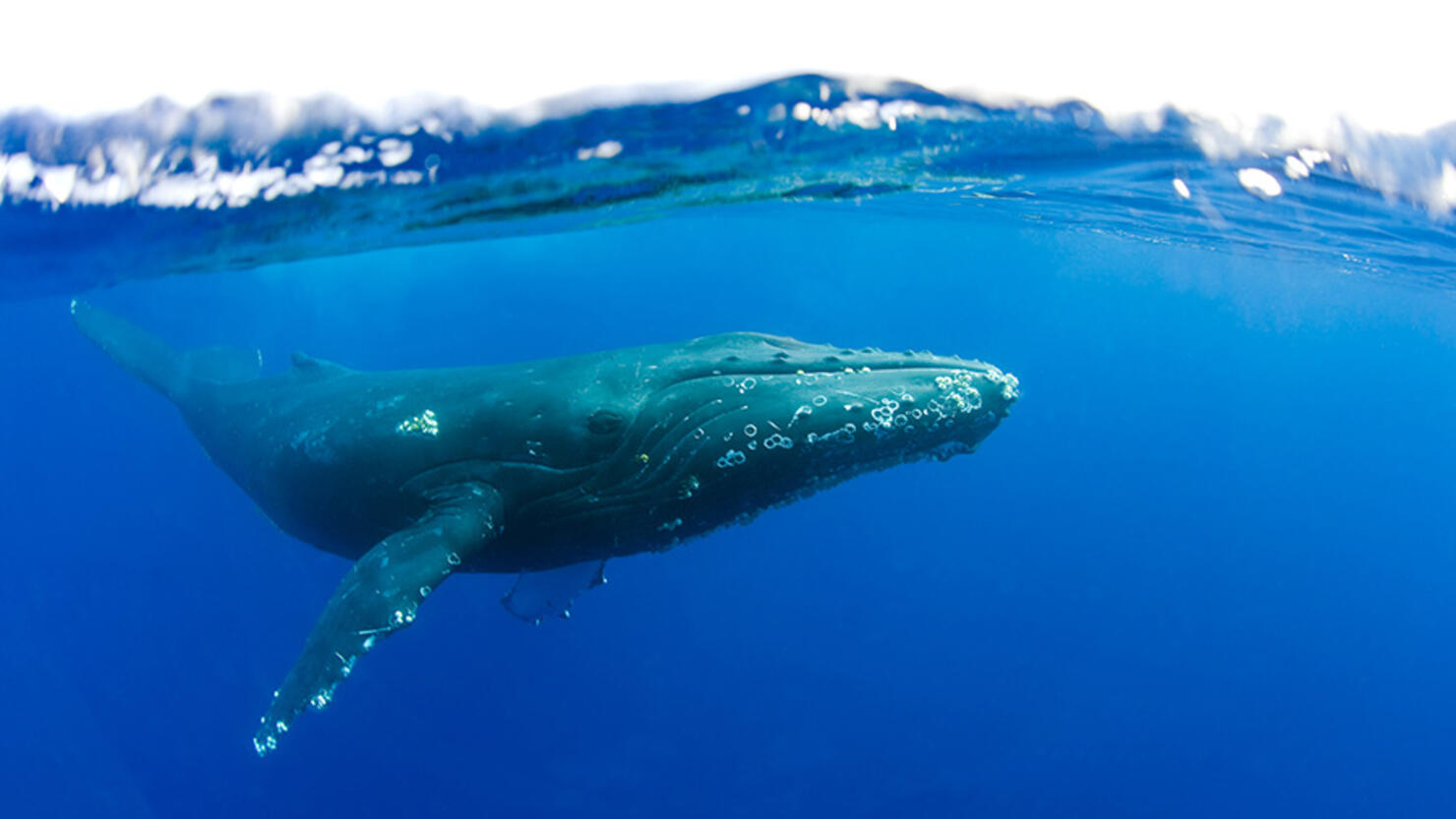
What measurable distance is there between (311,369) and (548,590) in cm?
450

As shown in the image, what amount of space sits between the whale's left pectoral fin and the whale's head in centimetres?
95

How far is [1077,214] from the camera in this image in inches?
797

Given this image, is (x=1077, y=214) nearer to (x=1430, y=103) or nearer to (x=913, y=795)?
(x=1430, y=103)

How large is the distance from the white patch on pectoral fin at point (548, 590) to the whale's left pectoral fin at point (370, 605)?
2.09 metres

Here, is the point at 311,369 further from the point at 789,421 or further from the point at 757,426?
the point at 789,421

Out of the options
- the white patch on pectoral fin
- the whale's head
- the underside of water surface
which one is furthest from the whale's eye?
the underside of water surface

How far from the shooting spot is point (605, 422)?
5742 mm

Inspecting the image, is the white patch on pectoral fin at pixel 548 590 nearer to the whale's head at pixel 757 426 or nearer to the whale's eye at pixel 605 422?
the whale's head at pixel 757 426

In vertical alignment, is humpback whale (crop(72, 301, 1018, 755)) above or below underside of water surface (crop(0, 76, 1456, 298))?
below

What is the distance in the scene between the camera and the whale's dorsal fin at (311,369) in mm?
9219

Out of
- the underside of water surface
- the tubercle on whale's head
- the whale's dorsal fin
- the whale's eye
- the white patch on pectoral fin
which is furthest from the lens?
the whale's dorsal fin

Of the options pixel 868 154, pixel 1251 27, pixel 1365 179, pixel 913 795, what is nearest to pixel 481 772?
pixel 913 795

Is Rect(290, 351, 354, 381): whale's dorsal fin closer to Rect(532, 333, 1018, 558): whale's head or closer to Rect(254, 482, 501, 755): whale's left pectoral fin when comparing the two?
Rect(254, 482, 501, 755): whale's left pectoral fin

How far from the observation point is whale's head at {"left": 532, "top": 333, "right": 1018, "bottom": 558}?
5324mm
